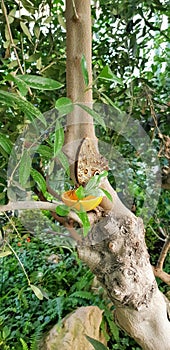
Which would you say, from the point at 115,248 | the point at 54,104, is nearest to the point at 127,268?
the point at 115,248

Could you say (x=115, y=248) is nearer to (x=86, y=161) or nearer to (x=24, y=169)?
(x=86, y=161)

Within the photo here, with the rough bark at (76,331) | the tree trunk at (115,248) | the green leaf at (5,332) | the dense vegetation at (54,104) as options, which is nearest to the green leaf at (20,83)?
the dense vegetation at (54,104)

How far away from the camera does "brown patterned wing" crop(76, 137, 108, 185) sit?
25.9 inches

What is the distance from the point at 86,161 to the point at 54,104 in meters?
0.12

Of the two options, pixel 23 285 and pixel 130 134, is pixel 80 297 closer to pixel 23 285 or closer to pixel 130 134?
pixel 23 285

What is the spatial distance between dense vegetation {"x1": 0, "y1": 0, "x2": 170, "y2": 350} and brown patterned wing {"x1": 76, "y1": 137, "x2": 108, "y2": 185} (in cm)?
5

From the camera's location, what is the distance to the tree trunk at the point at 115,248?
0.65 meters

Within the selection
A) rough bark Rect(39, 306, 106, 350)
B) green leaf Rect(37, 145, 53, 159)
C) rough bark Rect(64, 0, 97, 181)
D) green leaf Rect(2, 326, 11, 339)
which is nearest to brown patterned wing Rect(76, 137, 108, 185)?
rough bark Rect(64, 0, 97, 181)

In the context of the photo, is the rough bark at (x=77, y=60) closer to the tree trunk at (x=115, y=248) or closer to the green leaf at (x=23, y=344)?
the tree trunk at (x=115, y=248)

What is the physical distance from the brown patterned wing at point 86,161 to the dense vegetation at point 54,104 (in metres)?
0.05

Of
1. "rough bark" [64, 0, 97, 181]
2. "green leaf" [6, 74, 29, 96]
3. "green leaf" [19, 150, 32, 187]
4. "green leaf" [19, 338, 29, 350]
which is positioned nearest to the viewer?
"green leaf" [6, 74, 29, 96]

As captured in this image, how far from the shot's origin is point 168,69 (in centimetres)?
127

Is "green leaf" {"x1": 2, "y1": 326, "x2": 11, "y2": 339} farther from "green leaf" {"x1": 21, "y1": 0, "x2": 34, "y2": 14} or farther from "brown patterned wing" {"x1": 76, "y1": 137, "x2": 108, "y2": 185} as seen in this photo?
"green leaf" {"x1": 21, "y1": 0, "x2": 34, "y2": 14}

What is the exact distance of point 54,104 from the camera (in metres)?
0.70
